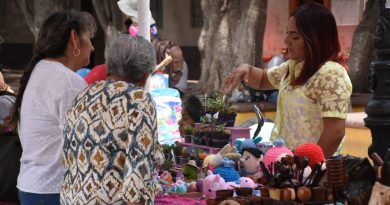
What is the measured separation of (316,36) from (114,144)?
1.35m

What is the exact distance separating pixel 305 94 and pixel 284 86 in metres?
0.22

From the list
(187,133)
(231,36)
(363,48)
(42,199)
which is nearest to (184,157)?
(187,133)

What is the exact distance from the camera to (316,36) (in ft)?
13.8

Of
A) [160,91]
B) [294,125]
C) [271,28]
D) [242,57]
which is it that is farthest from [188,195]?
[271,28]

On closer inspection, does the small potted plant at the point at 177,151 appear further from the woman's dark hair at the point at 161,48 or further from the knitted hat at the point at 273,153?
the woman's dark hair at the point at 161,48

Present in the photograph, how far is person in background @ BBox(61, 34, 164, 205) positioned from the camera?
334 centimetres

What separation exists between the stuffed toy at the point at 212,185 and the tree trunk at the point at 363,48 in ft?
37.1

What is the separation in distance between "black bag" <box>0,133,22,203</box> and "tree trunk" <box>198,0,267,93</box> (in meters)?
8.60

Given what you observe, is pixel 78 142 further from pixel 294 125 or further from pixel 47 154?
pixel 294 125

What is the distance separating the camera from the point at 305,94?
14.0 feet

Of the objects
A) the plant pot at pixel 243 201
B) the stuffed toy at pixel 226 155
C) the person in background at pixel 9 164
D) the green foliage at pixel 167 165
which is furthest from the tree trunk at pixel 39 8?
the plant pot at pixel 243 201

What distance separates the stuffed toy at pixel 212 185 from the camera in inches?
156

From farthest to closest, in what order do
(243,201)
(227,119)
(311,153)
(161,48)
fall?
1. (161,48)
2. (227,119)
3. (311,153)
4. (243,201)

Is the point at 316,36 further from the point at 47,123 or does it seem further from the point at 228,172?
the point at 47,123
